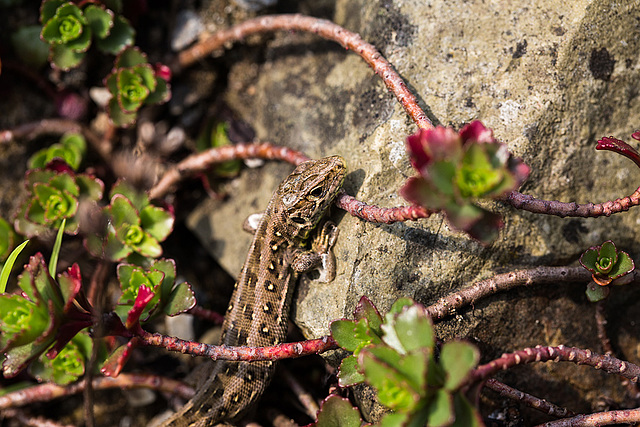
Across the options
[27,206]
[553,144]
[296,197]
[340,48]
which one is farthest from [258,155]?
[553,144]

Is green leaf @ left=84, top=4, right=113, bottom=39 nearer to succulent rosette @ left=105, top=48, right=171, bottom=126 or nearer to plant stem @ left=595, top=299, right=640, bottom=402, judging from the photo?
succulent rosette @ left=105, top=48, right=171, bottom=126

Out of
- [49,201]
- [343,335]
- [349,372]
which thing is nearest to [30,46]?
[49,201]

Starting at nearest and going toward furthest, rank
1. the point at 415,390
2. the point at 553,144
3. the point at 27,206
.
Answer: the point at 415,390 < the point at 553,144 < the point at 27,206

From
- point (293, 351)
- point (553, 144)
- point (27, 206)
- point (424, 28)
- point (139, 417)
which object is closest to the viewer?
point (293, 351)

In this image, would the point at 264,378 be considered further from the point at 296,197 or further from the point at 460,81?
the point at 460,81

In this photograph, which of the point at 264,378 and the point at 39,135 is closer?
the point at 264,378

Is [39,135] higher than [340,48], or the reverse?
[340,48]
